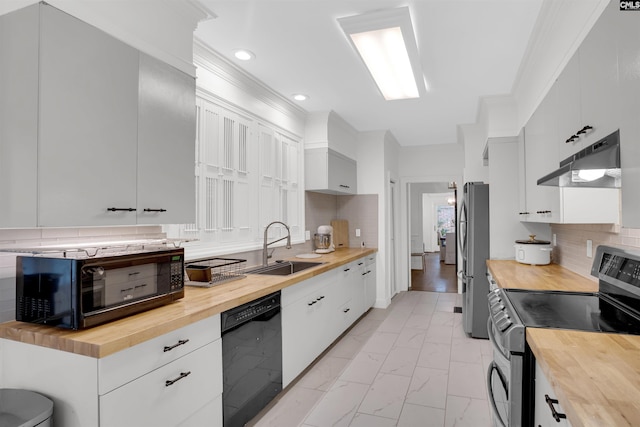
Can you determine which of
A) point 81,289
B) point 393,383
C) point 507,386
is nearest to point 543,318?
point 507,386

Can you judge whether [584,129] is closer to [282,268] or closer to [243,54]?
[243,54]

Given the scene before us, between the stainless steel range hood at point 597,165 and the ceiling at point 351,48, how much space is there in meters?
1.18

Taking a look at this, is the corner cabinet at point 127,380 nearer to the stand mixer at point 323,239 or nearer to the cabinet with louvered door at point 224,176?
the cabinet with louvered door at point 224,176

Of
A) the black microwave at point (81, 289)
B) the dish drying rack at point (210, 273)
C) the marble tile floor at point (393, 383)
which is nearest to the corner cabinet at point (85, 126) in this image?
the black microwave at point (81, 289)

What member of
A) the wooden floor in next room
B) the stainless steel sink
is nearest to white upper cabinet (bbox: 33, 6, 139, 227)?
the stainless steel sink

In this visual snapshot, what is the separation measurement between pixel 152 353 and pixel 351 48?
93.2 inches

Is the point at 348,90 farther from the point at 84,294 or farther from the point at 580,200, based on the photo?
the point at 84,294

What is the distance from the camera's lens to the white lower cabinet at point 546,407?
43.9 inches

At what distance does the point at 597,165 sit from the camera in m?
1.41

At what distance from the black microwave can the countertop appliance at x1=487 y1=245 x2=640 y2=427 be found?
164cm

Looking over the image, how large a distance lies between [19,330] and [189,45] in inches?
67.0

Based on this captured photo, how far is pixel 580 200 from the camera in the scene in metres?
2.17

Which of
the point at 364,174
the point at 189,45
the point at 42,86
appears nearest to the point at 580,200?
the point at 189,45

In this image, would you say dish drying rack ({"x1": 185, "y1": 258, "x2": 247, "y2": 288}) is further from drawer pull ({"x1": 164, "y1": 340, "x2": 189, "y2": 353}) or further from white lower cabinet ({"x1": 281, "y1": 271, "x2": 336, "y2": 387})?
drawer pull ({"x1": 164, "y1": 340, "x2": 189, "y2": 353})
